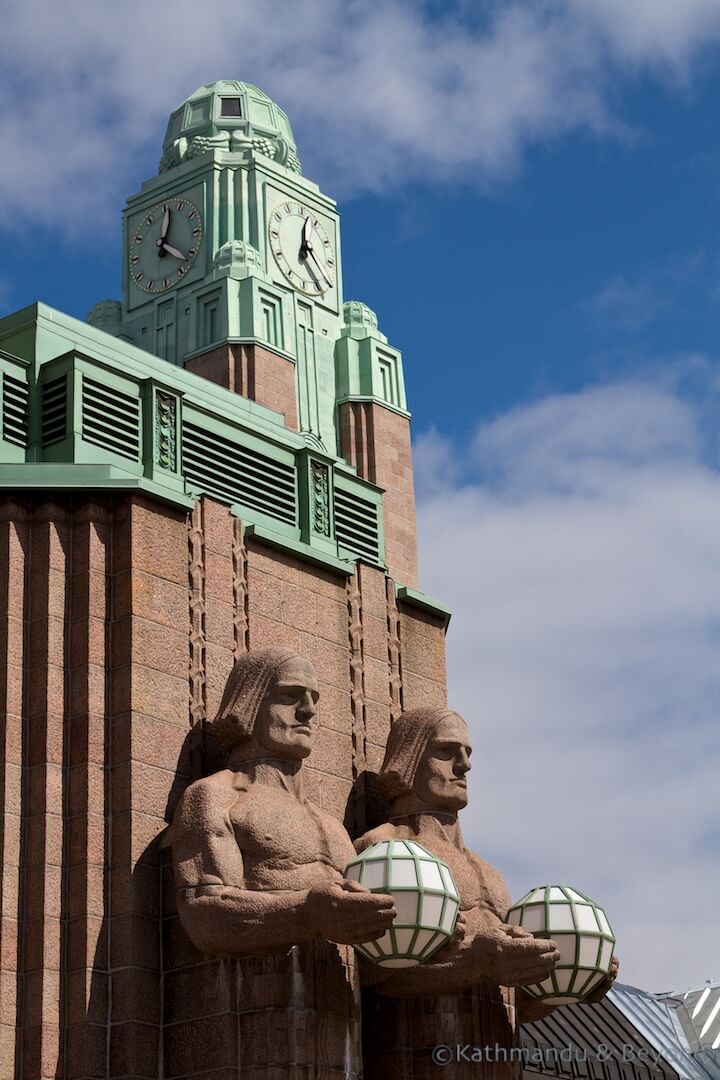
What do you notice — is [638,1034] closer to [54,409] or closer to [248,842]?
[248,842]

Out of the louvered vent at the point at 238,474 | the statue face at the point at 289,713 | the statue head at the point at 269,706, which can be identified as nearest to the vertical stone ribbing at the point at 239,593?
the louvered vent at the point at 238,474

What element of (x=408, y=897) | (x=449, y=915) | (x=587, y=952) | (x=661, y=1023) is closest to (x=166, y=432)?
(x=408, y=897)

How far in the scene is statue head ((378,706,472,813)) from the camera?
2152 cm

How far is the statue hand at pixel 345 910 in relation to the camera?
60.3ft

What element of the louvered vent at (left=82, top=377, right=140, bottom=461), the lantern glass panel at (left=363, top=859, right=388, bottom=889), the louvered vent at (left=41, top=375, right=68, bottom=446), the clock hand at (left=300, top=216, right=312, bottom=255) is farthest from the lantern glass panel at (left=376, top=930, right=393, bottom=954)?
the clock hand at (left=300, top=216, right=312, bottom=255)

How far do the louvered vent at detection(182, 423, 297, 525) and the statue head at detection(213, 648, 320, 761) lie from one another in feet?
8.95

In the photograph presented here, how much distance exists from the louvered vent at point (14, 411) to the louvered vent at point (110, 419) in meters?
0.72

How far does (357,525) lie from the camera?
24266mm

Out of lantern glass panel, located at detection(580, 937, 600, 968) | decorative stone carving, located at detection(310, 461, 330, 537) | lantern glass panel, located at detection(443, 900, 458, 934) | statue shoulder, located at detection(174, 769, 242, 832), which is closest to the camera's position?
statue shoulder, located at detection(174, 769, 242, 832)

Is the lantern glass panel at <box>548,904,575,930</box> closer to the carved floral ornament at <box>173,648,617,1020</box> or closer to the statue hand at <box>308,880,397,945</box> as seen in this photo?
the carved floral ornament at <box>173,648,617,1020</box>

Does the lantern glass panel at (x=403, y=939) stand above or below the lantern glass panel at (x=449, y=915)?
below

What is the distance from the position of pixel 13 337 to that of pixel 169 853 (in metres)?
6.59

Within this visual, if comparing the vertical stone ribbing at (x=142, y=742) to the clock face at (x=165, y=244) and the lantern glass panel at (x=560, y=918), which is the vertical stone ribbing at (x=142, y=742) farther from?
the clock face at (x=165, y=244)

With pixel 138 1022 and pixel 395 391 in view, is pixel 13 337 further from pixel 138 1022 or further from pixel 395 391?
pixel 395 391
